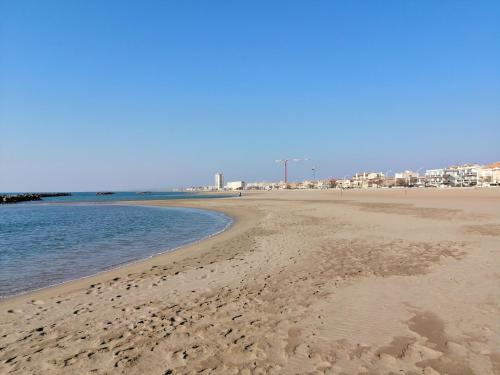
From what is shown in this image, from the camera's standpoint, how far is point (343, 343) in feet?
14.8

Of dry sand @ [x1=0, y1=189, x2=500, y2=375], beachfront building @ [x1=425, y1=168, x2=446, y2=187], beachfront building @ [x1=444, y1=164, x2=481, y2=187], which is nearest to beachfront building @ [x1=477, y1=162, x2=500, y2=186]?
beachfront building @ [x1=444, y1=164, x2=481, y2=187]

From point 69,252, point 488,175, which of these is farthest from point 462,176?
point 69,252

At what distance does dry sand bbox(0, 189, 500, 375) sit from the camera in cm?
409

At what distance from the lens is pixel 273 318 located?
5.48m

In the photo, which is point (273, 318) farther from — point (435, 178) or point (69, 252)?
point (435, 178)

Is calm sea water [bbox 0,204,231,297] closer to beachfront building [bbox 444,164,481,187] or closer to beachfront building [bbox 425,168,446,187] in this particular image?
beachfront building [bbox 444,164,481,187]

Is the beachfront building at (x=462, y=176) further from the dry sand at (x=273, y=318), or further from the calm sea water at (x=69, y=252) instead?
the dry sand at (x=273, y=318)

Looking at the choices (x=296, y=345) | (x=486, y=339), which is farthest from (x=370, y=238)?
(x=296, y=345)

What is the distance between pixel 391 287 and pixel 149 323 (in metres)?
5.18

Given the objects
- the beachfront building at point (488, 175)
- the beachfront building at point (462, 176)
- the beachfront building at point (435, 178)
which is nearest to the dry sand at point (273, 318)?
the beachfront building at point (488, 175)

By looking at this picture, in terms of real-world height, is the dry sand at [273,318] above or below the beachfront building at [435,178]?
below

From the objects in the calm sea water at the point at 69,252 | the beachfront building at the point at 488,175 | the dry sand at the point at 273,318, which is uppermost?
the beachfront building at the point at 488,175

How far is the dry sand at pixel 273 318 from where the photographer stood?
4.09m

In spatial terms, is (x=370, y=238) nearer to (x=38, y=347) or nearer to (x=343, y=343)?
(x=343, y=343)
